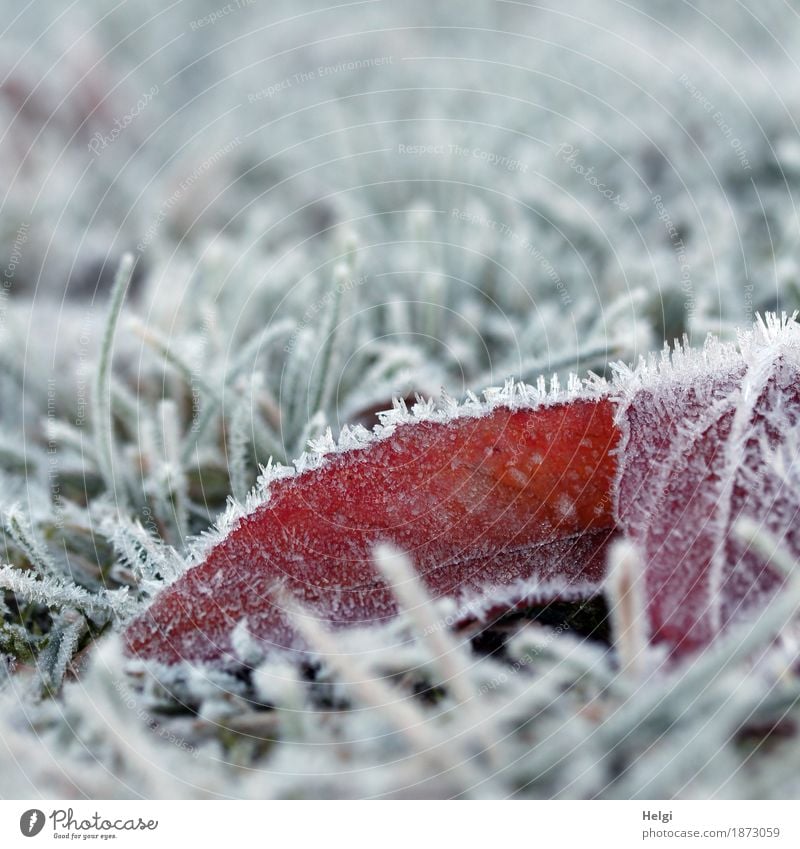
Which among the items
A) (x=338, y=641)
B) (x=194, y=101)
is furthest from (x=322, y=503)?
(x=194, y=101)

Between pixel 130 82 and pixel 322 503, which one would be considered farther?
pixel 130 82

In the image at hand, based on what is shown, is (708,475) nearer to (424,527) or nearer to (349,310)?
(424,527)

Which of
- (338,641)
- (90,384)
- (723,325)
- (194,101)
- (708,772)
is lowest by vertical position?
(708,772)

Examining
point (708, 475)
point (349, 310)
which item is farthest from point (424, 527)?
point (349, 310)
